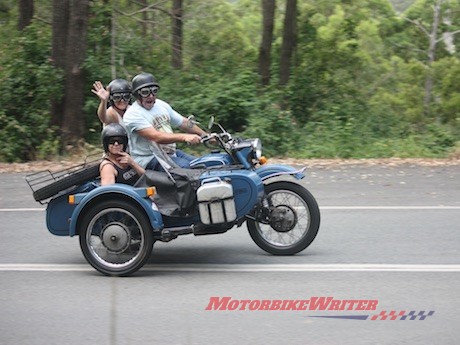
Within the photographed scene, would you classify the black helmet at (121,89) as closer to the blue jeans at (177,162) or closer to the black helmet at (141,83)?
the black helmet at (141,83)

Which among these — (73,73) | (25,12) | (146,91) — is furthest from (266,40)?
(146,91)

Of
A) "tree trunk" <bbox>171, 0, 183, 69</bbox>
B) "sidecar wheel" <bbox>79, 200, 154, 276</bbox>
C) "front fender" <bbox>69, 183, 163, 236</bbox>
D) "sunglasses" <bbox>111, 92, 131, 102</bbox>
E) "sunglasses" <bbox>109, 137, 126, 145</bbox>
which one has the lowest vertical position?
"sidecar wheel" <bbox>79, 200, 154, 276</bbox>

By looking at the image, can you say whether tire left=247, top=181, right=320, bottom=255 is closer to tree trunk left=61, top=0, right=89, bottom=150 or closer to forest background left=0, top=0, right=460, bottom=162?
forest background left=0, top=0, right=460, bottom=162

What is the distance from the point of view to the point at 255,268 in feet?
24.5

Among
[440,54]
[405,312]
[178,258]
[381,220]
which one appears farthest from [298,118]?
[440,54]

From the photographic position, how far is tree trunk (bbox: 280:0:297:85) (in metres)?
23.5

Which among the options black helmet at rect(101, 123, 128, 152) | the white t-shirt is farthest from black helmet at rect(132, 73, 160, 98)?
black helmet at rect(101, 123, 128, 152)

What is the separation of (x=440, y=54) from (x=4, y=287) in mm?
39618

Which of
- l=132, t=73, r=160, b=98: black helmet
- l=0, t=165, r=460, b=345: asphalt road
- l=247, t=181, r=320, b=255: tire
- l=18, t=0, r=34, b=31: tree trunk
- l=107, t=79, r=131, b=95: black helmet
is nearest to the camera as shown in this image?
l=0, t=165, r=460, b=345: asphalt road

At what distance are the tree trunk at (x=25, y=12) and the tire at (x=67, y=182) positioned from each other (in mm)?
16291

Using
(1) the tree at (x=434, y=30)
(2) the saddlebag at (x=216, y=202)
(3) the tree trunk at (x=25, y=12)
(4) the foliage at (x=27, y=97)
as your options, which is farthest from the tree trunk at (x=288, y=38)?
(2) the saddlebag at (x=216, y=202)

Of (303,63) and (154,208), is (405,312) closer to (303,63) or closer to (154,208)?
(154,208)

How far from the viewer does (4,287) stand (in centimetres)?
710

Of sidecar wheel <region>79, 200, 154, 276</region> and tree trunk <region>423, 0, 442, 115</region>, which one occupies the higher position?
tree trunk <region>423, 0, 442, 115</region>
